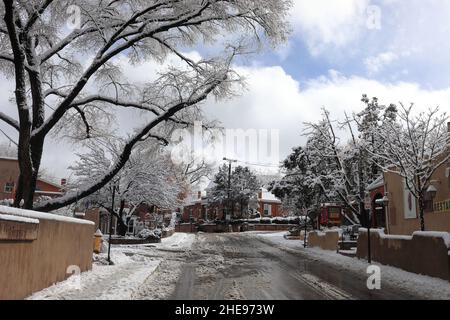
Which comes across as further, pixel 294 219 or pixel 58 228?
pixel 294 219

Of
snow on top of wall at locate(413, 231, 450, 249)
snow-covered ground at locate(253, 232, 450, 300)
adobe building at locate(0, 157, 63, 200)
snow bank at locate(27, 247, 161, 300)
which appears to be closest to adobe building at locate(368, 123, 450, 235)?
snow-covered ground at locate(253, 232, 450, 300)

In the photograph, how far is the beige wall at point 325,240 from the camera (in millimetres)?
25062

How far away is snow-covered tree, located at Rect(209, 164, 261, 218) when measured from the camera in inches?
2483

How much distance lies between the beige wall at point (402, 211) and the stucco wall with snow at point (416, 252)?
3.30 meters

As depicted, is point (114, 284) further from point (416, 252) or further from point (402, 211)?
point (402, 211)

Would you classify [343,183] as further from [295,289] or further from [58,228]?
[58,228]

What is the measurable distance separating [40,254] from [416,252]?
11184mm

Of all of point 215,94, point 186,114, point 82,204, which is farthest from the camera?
point 82,204

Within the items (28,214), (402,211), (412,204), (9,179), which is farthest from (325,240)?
(9,179)

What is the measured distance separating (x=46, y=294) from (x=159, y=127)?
1174cm

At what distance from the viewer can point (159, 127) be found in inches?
773

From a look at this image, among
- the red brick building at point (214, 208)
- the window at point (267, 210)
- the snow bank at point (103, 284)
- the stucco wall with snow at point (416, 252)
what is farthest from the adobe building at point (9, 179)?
the window at point (267, 210)

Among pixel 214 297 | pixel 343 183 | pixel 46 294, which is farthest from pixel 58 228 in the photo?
pixel 343 183

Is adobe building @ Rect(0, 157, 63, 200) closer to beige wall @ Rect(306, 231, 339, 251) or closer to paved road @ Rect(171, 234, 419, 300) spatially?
beige wall @ Rect(306, 231, 339, 251)
